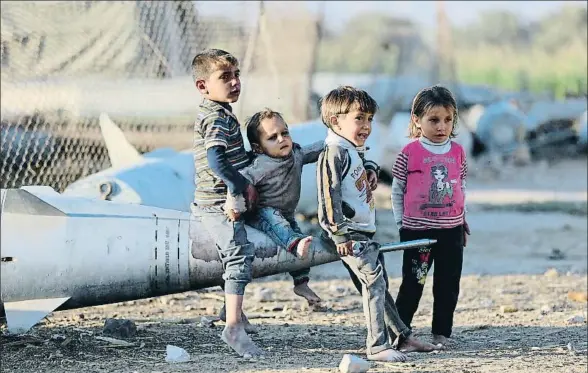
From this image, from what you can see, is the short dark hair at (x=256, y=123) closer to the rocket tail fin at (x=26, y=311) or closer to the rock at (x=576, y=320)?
the rocket tail fin at (x=26, y=311)

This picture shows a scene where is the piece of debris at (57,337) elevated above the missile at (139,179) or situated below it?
below

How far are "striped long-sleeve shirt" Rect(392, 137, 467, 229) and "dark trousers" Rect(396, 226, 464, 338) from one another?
1.4 inches

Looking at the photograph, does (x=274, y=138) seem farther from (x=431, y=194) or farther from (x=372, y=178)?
(x=431, y=194)

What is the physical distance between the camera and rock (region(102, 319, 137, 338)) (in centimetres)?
663

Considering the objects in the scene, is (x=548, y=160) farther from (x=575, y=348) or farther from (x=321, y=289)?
(x=575, y=348)

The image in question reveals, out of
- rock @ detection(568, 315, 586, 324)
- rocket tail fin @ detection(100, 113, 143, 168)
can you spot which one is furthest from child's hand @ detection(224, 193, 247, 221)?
rocket tail fin @ detection(100, 113, 143, 168)

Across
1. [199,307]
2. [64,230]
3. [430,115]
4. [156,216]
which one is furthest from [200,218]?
[199,307]

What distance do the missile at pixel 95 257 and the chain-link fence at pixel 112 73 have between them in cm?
409

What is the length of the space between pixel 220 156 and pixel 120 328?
146cm

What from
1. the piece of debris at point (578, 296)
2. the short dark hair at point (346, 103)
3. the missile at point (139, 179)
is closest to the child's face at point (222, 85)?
the short dark hair at point (346, 103)

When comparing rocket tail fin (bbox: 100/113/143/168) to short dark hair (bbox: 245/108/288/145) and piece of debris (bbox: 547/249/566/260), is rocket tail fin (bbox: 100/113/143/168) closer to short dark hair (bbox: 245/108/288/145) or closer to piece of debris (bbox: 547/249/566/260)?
short dark hair (bbox: 245/108/288/145)

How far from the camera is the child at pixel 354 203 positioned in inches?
224

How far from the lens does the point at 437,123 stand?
6.12m

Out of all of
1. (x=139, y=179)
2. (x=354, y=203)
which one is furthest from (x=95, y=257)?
(x=139, y=179)
